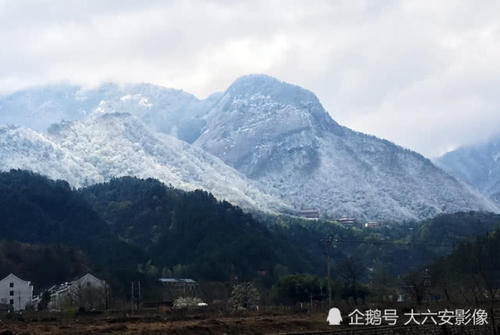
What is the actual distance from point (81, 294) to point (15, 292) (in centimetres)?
1211

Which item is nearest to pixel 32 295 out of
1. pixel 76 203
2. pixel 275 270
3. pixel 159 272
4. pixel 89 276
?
pixel 89 276

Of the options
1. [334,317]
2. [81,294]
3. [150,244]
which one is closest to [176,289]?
[81,294]

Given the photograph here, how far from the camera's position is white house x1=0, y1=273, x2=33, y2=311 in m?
111

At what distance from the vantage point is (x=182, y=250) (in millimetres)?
170625

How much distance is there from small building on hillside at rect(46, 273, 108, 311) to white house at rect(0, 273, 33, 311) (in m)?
3.32

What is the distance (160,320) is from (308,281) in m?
50.1

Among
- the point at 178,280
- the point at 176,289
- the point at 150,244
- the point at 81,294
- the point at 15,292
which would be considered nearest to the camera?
the point at 81,294

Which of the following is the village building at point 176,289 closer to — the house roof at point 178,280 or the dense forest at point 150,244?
the house roof at point 178,280

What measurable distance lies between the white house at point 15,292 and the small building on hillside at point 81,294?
3323mm

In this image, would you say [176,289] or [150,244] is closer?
[176,289]

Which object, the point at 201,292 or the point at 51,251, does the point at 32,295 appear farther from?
the point at 201,292

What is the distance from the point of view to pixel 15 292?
112375 mm

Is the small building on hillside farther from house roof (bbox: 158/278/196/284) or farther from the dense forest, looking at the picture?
house roof (bbox: 158/278/196/284)

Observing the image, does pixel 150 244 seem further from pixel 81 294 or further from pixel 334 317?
pixel 334 317
